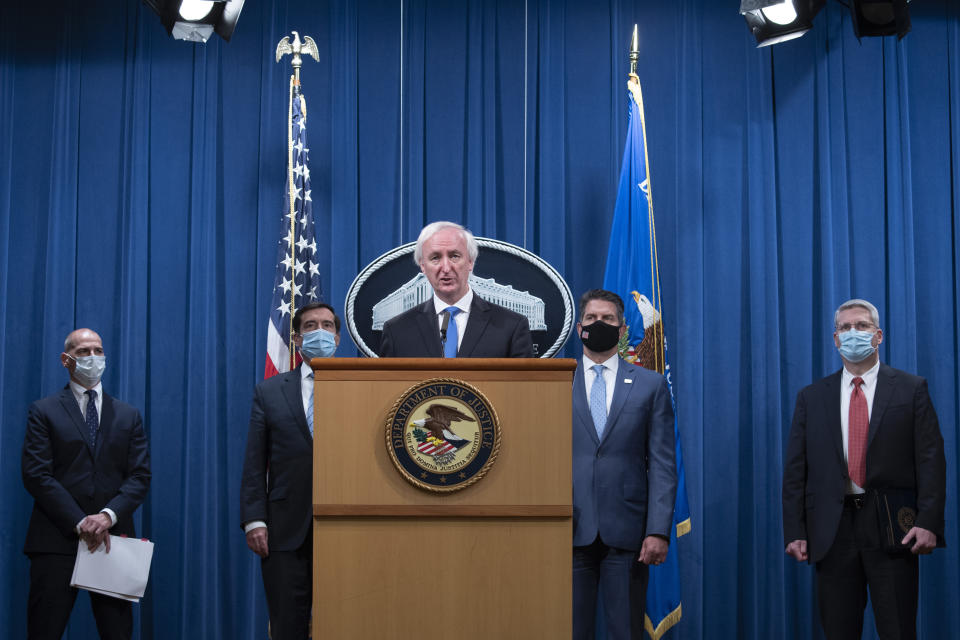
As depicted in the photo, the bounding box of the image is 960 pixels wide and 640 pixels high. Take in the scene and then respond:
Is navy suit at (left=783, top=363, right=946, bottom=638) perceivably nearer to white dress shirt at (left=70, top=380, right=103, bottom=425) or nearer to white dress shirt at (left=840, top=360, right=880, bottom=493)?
white dress shirt at (left=840, top=360, right=880, bottom=493)

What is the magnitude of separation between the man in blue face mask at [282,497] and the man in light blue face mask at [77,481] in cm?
101

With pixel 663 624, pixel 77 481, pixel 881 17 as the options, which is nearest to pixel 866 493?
pixel 663 624

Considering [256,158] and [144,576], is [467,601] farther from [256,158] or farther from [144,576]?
[256,158]

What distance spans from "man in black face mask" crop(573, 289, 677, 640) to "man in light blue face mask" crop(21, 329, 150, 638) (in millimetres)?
1991

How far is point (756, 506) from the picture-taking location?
519 cm

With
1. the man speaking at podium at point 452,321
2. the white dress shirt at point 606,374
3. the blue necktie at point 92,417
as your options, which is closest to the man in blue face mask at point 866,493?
the white dress shirt at point 606,374

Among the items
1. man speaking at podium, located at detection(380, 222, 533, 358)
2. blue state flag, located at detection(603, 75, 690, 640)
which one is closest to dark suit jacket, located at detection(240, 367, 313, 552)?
man speaking at podium, located at detection(380, 222, 533, 358)

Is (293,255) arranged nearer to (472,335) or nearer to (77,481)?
(77,481)

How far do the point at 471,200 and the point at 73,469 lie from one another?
2394 mm

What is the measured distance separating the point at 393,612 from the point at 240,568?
3.22 metres

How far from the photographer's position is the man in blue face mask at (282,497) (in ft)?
11.2

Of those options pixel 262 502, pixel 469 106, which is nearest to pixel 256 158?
pixel 469 106

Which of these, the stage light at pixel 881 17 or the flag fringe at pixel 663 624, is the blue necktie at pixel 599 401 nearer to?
the flag fringe at pixel 663 624

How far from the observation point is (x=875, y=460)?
3.81 m
